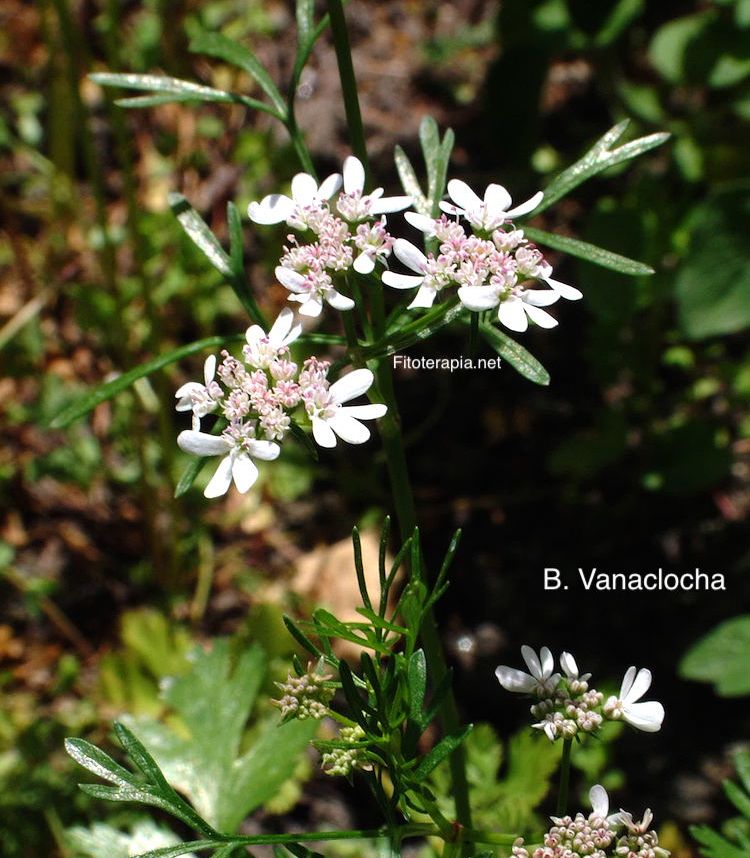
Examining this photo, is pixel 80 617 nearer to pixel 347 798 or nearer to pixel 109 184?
pixel 347 798

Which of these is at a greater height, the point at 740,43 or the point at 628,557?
the point at 740,43

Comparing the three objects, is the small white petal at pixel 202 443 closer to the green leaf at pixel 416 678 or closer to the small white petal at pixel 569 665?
the green leaf at pixel 416 678

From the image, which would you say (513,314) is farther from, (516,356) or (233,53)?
(233,53)

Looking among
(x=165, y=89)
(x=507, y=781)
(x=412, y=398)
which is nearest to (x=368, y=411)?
(x=165, y=89)

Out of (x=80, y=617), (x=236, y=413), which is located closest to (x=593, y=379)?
(x=80, y=617)

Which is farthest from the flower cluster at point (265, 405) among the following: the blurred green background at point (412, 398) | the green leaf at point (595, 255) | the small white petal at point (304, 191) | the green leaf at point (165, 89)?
the blurred green background at point (412, 398)
